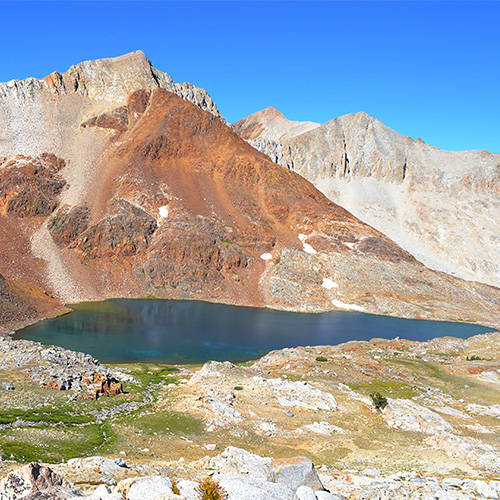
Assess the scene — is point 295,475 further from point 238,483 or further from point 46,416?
point 46,416

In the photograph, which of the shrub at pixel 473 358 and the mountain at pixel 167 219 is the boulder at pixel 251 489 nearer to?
the shrub at pixel 473 358

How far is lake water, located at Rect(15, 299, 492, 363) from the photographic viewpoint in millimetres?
63875

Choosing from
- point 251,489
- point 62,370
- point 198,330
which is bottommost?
point 198,330

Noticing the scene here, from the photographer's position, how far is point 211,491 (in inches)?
449

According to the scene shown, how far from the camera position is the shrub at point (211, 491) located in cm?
1123

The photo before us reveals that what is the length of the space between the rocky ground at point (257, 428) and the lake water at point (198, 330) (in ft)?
41.4

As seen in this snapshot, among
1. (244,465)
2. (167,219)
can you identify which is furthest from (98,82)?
(244,465)

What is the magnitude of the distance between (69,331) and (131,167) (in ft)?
248

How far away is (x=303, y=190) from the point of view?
148250mm

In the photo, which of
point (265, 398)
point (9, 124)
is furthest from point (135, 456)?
point (9, 124)

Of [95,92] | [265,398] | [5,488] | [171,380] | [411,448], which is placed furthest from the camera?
[95,92]

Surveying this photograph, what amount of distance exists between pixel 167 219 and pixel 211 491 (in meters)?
116

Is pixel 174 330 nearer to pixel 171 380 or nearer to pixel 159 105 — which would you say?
pixel 171 380

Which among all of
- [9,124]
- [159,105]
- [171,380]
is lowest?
[171,380]
